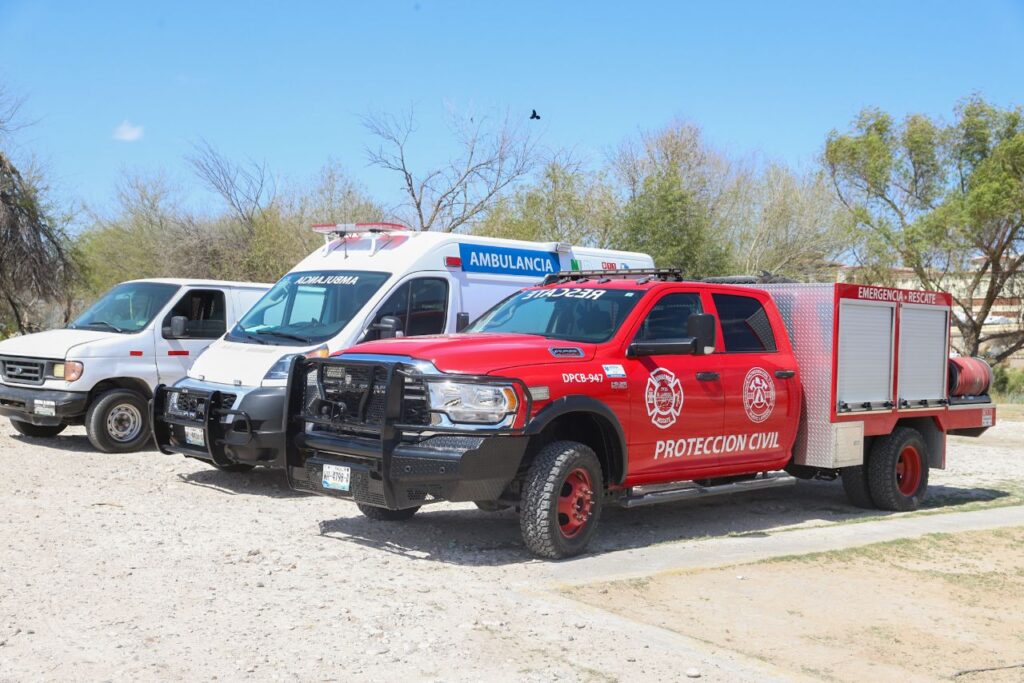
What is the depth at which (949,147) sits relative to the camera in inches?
1455

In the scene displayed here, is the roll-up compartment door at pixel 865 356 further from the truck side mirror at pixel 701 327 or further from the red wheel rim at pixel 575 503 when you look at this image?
the red wheel rim at pixel 575 503

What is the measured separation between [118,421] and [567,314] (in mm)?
6231

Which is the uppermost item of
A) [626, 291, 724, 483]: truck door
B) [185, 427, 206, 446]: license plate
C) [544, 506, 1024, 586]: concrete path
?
[626, 291, 724, 483]: truck door

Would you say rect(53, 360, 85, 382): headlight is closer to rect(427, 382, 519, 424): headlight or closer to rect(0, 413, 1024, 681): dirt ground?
rect(0, 413, 1024, 681): dirt ground

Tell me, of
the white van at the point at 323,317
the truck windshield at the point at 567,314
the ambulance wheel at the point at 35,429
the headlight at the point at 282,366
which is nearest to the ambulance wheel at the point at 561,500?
the truck windshield at the point at 567,314

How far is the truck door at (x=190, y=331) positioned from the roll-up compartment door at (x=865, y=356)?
7.23m

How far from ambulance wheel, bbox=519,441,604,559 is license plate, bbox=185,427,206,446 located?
11.4ft

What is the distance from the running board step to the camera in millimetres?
7879

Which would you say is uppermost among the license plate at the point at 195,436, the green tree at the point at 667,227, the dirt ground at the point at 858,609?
the green tree at the point at 667,227

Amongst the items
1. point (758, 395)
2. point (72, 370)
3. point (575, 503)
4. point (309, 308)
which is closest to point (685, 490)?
point (758, 395)

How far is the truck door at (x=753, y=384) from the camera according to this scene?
8492 millimetres

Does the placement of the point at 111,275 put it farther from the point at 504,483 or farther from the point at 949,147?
the point at 504,483

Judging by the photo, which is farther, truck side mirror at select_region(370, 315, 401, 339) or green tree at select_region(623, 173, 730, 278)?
green tree at select_region(623, 173, 730, 278)

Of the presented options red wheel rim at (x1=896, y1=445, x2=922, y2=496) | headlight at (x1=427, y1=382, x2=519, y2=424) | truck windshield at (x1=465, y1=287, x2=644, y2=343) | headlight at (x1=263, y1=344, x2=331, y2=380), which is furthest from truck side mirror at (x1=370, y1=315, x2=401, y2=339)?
red wheel rim at (x1=896, y1=445, x2=922, y2=496)
